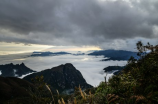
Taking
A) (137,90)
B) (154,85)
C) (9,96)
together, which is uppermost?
(154,85)

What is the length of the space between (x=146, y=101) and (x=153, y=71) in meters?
1.92

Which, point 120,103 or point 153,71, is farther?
point 153,71

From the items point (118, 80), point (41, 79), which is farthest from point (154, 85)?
point (41, 79)

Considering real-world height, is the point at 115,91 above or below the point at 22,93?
above

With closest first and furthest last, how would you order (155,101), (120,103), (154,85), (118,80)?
(155,101)
(120,103)
(154,85)
(118,80)

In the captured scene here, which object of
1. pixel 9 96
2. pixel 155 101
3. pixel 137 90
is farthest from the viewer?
pixel 9 96

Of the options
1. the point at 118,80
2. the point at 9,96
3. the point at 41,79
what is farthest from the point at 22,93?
the point at 118,80

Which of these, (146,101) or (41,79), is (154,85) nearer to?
(146,101)

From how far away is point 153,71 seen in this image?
15.4ft

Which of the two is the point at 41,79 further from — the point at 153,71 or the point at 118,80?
the point at 153,71

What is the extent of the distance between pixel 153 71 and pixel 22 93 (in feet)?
751

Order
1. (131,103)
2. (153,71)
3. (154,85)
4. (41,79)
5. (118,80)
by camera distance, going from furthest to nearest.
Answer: (41,79)
(118,80)
(153,71)
(154,85)
(131,103)

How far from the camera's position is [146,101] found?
10.6ft

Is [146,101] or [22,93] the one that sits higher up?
[146,101]
